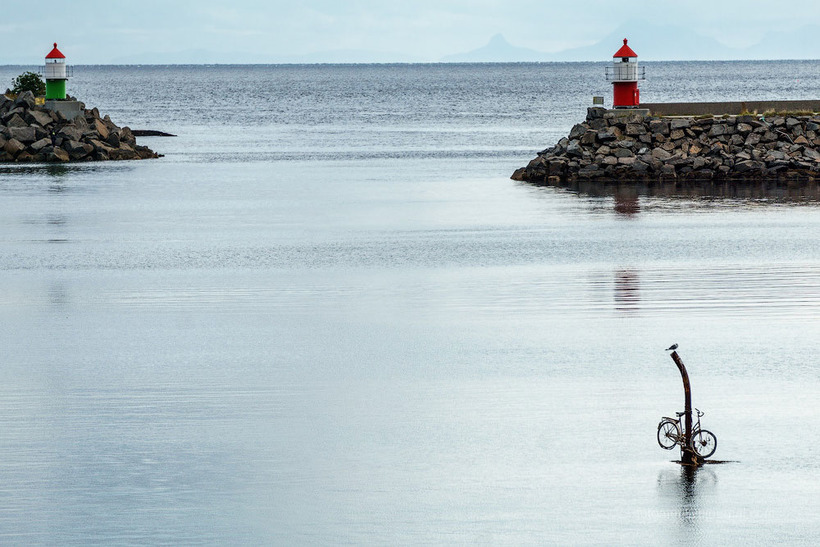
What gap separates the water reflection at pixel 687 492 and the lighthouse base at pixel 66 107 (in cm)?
4026

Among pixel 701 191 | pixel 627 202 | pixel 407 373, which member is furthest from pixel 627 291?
pixel 701 191

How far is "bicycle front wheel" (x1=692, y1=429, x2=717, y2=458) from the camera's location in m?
10.0

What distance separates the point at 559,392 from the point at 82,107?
3923 cm

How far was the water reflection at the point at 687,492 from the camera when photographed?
8641 mm

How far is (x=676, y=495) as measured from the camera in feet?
30.3

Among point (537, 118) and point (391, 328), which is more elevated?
point (537, 118)

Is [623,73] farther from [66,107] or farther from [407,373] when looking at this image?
[407,373]

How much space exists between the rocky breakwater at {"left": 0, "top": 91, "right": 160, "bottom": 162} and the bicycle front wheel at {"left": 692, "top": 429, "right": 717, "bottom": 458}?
126ft

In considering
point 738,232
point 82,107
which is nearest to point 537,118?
point 82,107

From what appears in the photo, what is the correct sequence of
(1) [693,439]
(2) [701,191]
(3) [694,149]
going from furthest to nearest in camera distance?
1. (3) [694,149]
2. (2) [701,191]
3. (1) [693,439]

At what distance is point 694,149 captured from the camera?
3541 cm

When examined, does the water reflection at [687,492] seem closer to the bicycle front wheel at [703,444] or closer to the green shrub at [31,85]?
the bicycle front wheel at [703,444]

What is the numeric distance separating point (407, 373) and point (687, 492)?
4.45m

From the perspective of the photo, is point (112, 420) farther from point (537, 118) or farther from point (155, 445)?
point (537, 118)
